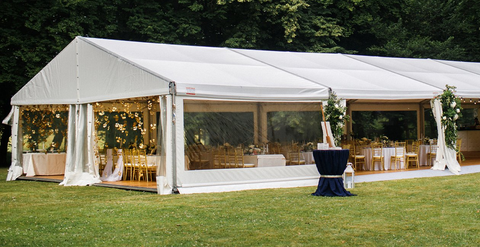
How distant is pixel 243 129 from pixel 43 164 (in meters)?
6.14

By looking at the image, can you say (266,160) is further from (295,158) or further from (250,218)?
(250,218)

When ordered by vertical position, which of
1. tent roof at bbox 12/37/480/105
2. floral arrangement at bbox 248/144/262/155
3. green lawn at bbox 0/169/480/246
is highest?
tent roof at bbox 12/37/480/105

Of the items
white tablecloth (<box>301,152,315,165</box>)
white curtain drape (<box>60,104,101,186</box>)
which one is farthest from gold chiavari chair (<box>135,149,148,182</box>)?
white tablecloth (<box>301,152,315,165</box>)

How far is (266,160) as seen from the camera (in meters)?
12.7

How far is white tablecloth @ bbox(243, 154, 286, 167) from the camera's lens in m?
12.5

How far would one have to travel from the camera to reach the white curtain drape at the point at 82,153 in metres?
13.6

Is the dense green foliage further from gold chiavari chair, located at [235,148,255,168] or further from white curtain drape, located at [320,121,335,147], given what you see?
white curtain drape, located at [320,121,335,147]

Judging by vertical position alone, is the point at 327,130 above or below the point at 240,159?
above

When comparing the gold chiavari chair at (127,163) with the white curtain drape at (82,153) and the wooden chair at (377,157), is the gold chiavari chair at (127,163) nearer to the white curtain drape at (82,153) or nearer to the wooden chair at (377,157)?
the white curtain drape at (82,153)

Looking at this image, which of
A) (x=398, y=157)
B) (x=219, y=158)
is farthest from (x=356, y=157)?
(x=219, y=158)

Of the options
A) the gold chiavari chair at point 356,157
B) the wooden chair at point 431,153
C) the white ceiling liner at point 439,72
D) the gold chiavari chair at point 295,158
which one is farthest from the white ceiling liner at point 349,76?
the wooden chair at point 431,153

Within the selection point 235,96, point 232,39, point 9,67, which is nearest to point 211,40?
point 232,39

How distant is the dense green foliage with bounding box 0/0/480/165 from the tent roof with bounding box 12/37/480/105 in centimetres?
573

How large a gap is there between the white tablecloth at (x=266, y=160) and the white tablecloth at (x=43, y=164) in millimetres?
5904
